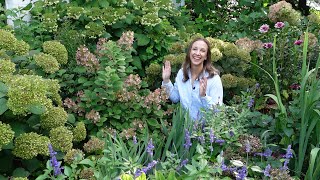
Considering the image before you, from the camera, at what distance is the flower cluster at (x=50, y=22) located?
3.73 metres

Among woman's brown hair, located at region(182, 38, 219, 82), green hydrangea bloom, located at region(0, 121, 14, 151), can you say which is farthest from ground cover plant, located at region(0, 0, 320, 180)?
woman's brown hair, located at region(182, 38, 219, 82)

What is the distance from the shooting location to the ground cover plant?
86.7 inches

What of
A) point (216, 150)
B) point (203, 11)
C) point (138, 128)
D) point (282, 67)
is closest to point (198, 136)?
point (216, 150)

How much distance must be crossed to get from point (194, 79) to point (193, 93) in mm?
121

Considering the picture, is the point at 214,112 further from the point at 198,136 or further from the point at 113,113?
the point at 113,113

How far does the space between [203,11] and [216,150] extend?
3071 mm

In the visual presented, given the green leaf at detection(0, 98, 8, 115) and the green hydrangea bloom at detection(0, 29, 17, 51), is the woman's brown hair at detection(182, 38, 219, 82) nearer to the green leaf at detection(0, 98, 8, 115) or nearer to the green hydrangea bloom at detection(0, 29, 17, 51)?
the green hydrangea bloom at detection(0, 29, 17, 51)

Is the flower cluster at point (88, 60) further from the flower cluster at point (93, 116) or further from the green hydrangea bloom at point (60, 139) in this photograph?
the green hydrangea bloom at point (60, 139)

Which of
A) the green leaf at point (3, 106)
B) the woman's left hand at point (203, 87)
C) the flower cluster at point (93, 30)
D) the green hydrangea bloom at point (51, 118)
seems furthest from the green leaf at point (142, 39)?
the green leaf at point (3, 106)

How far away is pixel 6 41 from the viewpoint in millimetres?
2703

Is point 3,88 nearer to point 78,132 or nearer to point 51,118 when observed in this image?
point 51,118

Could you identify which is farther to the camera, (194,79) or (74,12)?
(74,12)

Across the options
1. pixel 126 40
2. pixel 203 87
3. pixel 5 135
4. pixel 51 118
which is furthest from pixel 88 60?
pixel 5 135

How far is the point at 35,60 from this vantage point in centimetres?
275
